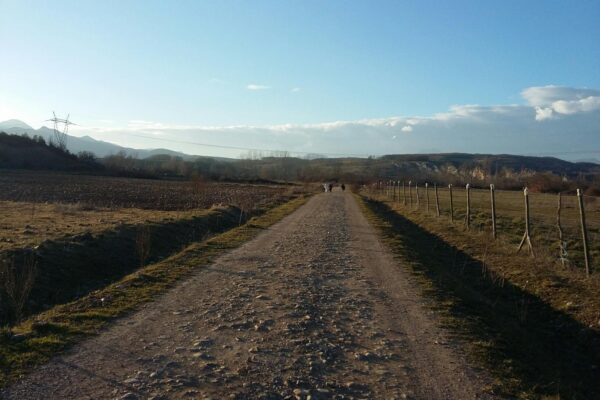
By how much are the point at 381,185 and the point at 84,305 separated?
69.3 m

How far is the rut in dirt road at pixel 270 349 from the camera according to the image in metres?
4.94

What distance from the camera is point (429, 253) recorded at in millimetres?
16234

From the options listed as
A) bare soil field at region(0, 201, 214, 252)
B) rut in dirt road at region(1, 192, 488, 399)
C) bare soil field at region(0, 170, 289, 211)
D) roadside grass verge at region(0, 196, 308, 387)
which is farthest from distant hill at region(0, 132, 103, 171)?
rut in dirt road at region(1, 192, 488, 399)

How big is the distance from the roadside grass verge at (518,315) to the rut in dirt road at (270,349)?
0.48 metres

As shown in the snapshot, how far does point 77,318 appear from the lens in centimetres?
726

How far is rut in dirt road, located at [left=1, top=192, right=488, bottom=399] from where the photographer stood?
494 cm

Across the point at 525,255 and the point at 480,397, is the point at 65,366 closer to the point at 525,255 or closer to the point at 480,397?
the point at 480,397

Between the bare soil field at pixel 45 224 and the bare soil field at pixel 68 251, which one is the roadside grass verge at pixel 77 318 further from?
the bare soil field at pixel 45 224

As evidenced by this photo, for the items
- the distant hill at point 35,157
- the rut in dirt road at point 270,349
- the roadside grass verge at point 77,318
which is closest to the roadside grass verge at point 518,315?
the rut in dirt road at point 270,349

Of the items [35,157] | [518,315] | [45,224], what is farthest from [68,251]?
[35,157]

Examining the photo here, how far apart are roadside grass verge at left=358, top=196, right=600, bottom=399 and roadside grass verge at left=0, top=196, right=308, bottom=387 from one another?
4760 millimetres

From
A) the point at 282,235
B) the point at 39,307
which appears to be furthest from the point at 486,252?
the point at 39,307

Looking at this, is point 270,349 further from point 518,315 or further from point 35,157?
point 35,157

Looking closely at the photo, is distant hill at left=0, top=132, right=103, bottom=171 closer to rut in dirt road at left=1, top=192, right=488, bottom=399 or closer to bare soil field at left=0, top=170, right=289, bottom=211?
bare soil field at left=0, top=170, right=289, bottom=211
